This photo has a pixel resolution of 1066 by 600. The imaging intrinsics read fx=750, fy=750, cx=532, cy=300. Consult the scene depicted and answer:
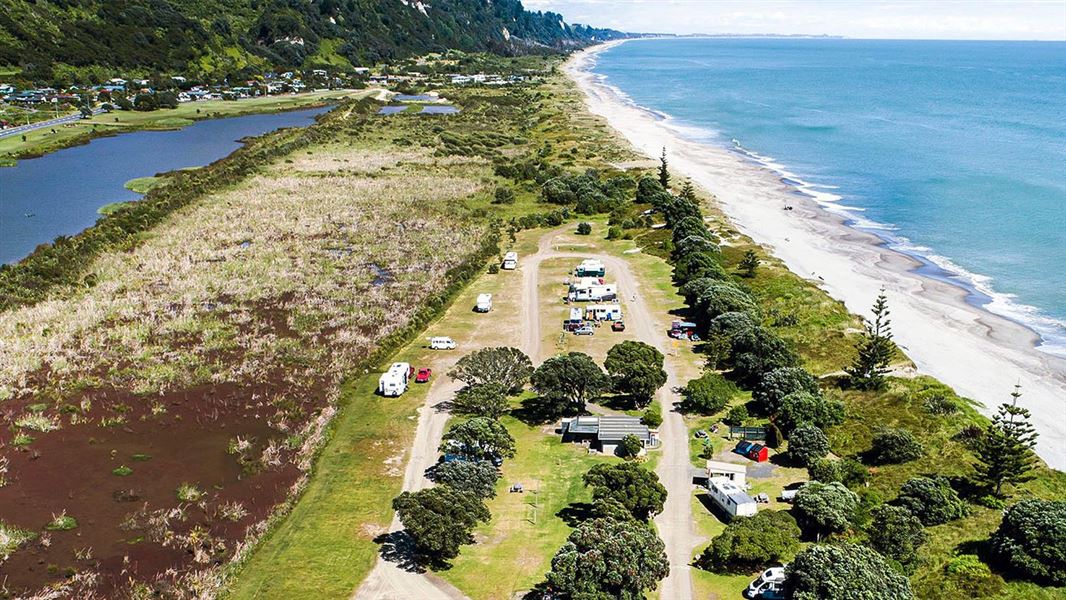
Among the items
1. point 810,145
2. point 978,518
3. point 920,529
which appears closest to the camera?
point 920,529

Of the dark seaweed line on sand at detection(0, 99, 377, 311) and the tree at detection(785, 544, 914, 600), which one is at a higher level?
the dark seaweed line on sand at detection(0, 99, 377, 311)

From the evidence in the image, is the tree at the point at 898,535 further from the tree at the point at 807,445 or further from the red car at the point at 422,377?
the red car at the point at 422,377

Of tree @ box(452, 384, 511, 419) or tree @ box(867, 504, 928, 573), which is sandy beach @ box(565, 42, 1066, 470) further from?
tree @ box(452, 384, 511, 419)

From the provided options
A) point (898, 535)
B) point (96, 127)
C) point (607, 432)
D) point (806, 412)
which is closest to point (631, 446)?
point (607, 432)

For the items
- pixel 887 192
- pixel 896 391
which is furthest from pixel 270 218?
pixel 887 192

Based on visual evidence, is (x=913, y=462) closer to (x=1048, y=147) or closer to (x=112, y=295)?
(x=112, y=295)

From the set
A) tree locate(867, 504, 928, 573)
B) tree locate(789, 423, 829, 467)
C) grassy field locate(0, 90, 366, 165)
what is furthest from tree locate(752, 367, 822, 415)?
grassy field locate(0, 90, 366, 165)

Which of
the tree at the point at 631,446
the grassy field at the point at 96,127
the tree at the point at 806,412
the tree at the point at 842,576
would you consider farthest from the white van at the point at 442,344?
the grassy field at the point at 96,127
